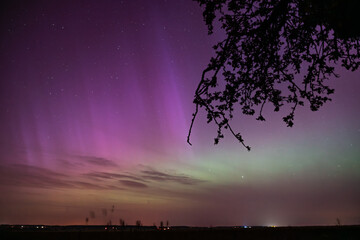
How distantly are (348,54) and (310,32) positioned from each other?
1.54m

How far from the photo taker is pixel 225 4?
32.6 ft

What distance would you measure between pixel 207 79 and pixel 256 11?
301cm

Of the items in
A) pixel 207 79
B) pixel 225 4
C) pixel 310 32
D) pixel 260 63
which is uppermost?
pixel 225 4

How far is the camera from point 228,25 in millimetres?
9945

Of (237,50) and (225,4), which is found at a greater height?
(225,4)
